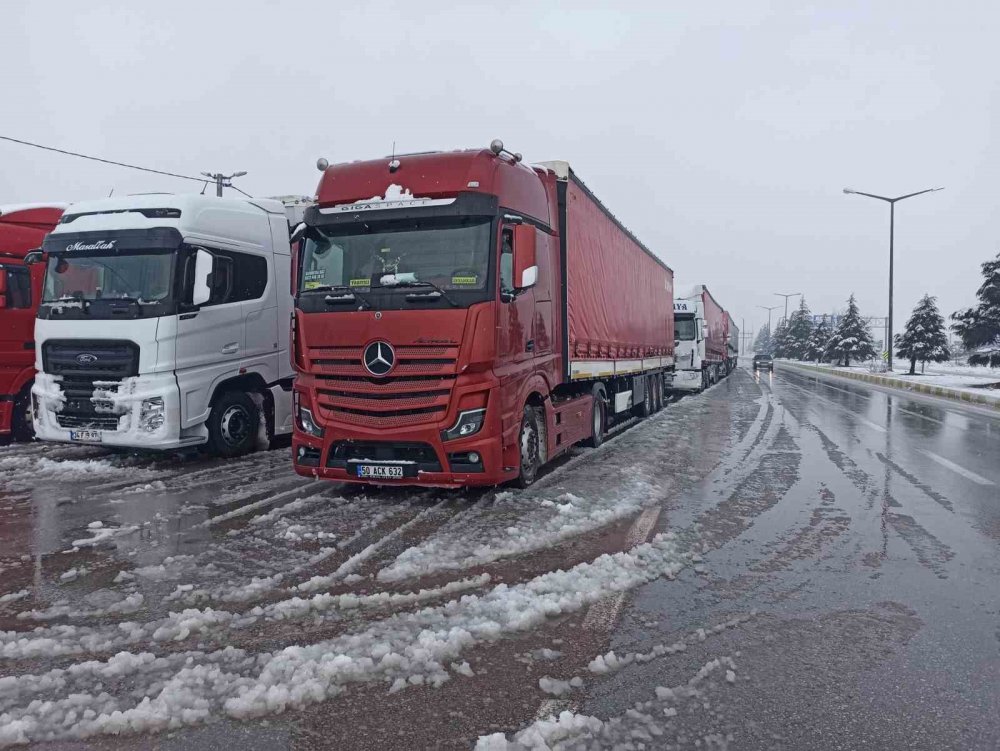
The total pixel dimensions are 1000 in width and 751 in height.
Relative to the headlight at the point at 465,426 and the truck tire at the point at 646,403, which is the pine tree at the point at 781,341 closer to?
the truck tire at the point at 646,403

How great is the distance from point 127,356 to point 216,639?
562cm

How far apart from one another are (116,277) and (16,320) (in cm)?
300

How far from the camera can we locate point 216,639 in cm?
354

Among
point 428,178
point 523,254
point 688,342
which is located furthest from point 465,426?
point 688,342

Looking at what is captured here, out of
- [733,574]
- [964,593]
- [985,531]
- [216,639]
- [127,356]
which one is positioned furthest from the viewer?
[127,356]

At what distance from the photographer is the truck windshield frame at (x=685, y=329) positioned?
2291cm

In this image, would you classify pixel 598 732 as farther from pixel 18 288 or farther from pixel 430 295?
pixel 18 288

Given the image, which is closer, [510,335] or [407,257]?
[407,257]

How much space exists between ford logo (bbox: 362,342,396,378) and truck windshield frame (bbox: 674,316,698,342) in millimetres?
18211

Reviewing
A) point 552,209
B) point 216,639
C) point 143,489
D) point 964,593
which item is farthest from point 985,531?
point 143,489

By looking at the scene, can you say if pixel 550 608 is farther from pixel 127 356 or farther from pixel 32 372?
pixel 32 372

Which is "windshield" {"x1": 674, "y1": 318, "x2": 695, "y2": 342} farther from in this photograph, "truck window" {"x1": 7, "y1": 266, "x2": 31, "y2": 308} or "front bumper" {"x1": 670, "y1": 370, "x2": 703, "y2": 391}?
"truck window" {"x1": 7, "y1": 266, "x2": 31, "y2": 308}

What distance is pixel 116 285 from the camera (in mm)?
8289

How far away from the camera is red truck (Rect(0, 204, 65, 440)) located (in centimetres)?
986
